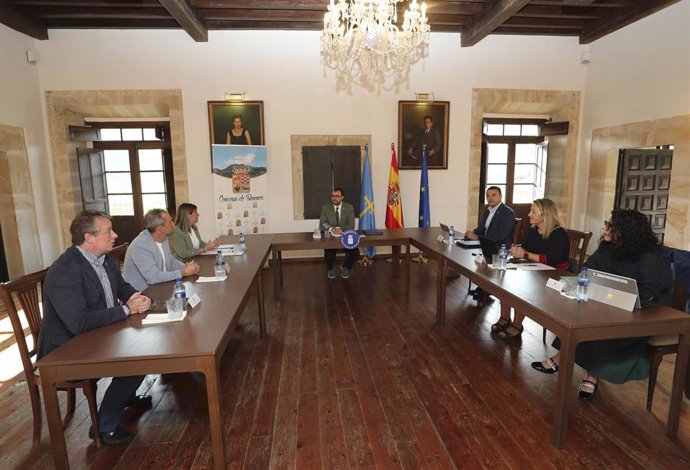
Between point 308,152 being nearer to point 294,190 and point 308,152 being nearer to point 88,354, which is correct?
point 294,190

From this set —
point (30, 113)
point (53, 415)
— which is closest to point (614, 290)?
point (53, 415)

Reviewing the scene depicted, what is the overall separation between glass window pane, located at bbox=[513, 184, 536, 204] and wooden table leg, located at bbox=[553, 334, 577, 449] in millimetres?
6014

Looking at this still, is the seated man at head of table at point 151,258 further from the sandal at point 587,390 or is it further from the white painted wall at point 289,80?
the white painted wall at point 289,80

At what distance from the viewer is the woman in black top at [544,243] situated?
3.19 meters

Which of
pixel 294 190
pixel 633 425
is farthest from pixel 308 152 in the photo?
pixel 633 425

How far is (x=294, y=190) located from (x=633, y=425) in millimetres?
5084

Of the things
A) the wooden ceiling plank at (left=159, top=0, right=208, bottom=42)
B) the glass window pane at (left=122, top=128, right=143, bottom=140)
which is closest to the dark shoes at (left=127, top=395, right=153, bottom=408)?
the wooden ceiling plank at (left=159, top=0, right=208, bottom=42)

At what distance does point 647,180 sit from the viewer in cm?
578

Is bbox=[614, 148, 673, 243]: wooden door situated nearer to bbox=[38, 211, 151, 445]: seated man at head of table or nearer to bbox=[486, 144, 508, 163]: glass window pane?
bbox=[486, 144, 508, 163]: glass window pane

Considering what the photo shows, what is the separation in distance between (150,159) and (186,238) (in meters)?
4.30

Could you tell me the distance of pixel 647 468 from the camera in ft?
6.28

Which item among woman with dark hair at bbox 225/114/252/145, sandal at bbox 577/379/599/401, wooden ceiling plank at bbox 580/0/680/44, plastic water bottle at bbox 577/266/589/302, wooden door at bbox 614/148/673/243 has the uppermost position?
wooden ceiling plank at bbox 580/0/680/44

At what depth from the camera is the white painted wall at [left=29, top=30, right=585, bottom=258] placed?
18.8 feet

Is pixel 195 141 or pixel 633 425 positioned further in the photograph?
pixel 195 141
